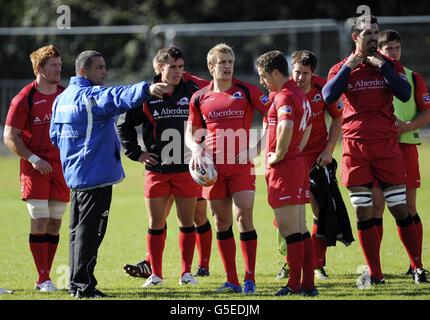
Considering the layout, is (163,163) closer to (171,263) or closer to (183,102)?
(183,102)

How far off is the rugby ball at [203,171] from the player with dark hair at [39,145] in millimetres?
1505

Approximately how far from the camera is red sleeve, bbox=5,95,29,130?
27.8 feet

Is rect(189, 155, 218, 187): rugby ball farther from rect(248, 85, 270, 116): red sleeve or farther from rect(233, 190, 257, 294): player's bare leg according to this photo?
rect(248, 85, 270, 116): red sleeve

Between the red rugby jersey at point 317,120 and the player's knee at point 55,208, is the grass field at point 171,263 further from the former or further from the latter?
the red rugby jersey at point 317,120

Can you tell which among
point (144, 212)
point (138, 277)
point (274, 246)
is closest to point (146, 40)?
point (144, 212)

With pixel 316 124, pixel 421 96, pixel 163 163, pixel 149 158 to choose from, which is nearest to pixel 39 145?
pixel 149 158

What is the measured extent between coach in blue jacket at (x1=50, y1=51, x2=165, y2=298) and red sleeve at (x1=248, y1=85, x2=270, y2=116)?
1.26m

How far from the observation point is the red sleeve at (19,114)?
8461mm

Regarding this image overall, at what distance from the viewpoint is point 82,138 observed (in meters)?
7.66

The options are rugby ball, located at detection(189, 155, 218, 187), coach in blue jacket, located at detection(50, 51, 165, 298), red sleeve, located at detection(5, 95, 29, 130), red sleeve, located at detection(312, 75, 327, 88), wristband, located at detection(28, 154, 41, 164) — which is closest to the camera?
coach in blue jacket, located at detection(50, 51, 165, 298)

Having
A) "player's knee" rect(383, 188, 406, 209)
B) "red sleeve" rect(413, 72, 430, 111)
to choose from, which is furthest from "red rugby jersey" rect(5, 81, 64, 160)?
"red sleeve" rect(413, 72, 430, 111)

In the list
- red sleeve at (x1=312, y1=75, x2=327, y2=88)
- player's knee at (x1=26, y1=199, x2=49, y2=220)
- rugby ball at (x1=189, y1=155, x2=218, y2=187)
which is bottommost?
player's knee at (x1=26, y1=199, x2=49, y2=220)

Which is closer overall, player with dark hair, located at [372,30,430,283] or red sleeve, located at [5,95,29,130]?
red sleeve, located at [5,95,29,130]
